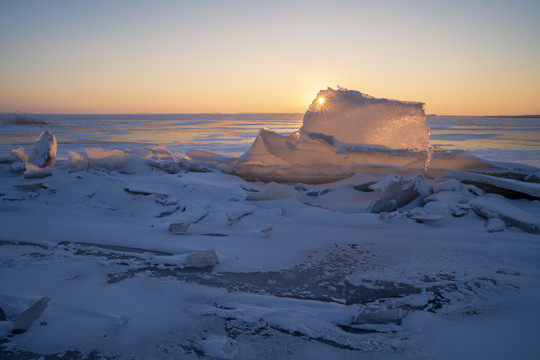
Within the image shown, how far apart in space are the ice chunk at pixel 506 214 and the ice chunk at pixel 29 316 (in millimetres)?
3436

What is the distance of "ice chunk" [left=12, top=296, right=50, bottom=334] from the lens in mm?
1356

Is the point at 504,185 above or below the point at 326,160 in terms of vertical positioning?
below

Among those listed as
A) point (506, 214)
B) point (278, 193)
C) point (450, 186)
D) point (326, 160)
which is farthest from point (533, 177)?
point (278, 193)

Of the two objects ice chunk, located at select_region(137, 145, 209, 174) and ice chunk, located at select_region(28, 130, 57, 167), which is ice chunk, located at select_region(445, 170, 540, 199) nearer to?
ice chunk, located at select_region(137, 145, 209, 174)

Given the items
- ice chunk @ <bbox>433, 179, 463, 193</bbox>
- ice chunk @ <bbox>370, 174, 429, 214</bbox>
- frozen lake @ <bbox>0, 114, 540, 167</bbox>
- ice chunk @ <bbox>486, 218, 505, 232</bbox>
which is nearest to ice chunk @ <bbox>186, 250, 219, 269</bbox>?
ice chunk @ <bbox>370, 174, 429, 214</bbox>

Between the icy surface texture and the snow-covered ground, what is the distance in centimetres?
177

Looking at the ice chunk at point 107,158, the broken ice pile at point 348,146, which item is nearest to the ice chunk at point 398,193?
the broken ice pile at point 348,146

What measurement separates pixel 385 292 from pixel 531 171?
167 inches

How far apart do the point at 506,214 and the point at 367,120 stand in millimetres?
2951

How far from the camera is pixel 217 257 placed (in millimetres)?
2131

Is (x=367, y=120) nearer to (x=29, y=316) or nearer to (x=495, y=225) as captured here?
(x=495, y=225)

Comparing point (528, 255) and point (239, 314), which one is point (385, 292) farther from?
point (528, 255)

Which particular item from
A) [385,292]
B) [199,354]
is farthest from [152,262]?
[385,292]

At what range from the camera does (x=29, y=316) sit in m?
1.40
